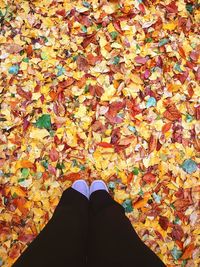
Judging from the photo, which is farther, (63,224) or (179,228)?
(179,228)

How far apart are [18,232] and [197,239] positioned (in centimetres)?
92

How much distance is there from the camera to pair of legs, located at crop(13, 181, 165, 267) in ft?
3.53

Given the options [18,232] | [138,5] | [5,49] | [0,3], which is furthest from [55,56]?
[18,232]

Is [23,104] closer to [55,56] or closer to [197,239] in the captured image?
[55,56]

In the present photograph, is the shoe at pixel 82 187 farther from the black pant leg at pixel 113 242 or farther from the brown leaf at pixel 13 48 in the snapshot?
the brown leaf at pixel 13 48

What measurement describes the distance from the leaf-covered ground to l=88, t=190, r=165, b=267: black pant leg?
Result: 0.99 feet

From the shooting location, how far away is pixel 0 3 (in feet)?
6.12

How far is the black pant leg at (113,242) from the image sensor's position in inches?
42.2

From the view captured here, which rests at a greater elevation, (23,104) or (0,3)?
(0,3)

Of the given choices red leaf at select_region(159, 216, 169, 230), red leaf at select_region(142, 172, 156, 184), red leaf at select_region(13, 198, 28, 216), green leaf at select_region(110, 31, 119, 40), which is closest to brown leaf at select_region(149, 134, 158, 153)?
red leaf at select_region(142, 172, 156, 184)

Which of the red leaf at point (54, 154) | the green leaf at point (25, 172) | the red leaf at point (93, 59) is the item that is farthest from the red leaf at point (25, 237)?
the red leaf at point (93, 59)

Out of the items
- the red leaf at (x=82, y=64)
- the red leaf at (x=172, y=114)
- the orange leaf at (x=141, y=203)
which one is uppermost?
the red leaf at (x=82, y=64)

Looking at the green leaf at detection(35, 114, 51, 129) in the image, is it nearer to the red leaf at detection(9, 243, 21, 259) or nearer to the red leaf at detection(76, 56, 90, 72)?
the red leaf at detection(76, 56, 90, 72)

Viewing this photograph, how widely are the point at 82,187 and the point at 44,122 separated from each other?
0.42m
